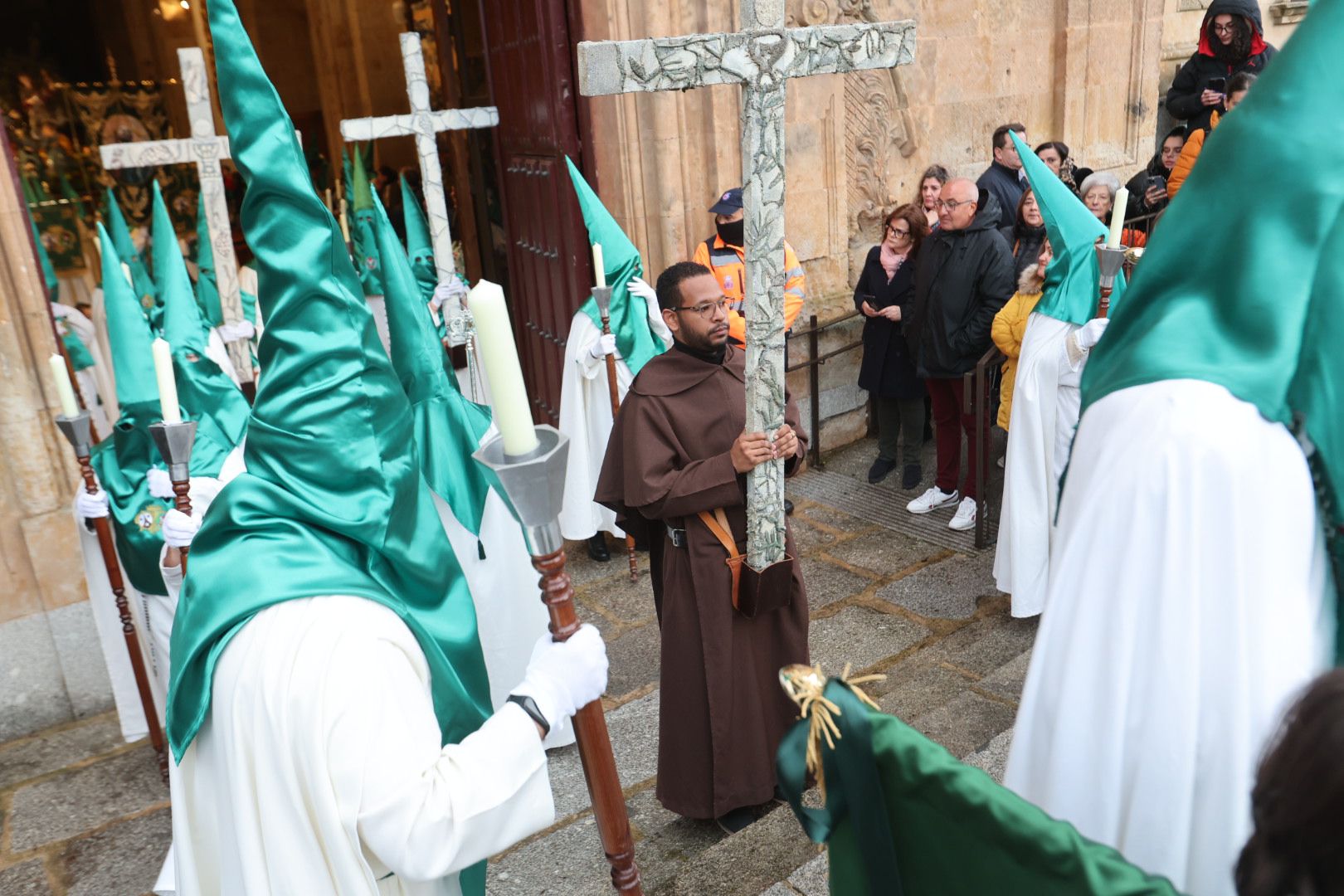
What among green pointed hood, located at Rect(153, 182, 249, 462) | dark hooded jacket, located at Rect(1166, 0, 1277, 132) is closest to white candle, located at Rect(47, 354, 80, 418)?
green pointed hood, located at Rect(153, 182, 249, 462)

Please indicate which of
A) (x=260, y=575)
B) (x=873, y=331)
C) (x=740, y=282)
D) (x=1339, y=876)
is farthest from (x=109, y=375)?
(x=1339, y=876)

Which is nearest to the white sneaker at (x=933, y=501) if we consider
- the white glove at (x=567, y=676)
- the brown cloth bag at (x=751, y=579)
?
the brown cloth bag at (x=751, y=579)

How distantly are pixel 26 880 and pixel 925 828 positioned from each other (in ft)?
13.0

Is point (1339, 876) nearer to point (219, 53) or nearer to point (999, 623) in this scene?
point (219, 53)

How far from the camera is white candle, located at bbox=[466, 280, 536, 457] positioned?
149 centimetres

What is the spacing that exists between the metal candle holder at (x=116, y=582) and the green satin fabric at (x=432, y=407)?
1117mm

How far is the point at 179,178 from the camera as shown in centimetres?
1191

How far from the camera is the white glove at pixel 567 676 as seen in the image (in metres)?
1.88

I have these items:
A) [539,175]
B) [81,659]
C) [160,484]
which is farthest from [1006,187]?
[81,659]

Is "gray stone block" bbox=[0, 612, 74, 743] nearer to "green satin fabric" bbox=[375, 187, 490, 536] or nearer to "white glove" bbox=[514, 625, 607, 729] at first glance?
"green satin fabric" bbox=[375, 187, 490, 536]

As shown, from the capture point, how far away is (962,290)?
6.02 meters

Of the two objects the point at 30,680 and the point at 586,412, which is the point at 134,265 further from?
the point at 586,412

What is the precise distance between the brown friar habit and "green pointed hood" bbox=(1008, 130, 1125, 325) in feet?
5.89

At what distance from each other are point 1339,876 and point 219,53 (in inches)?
78.5
